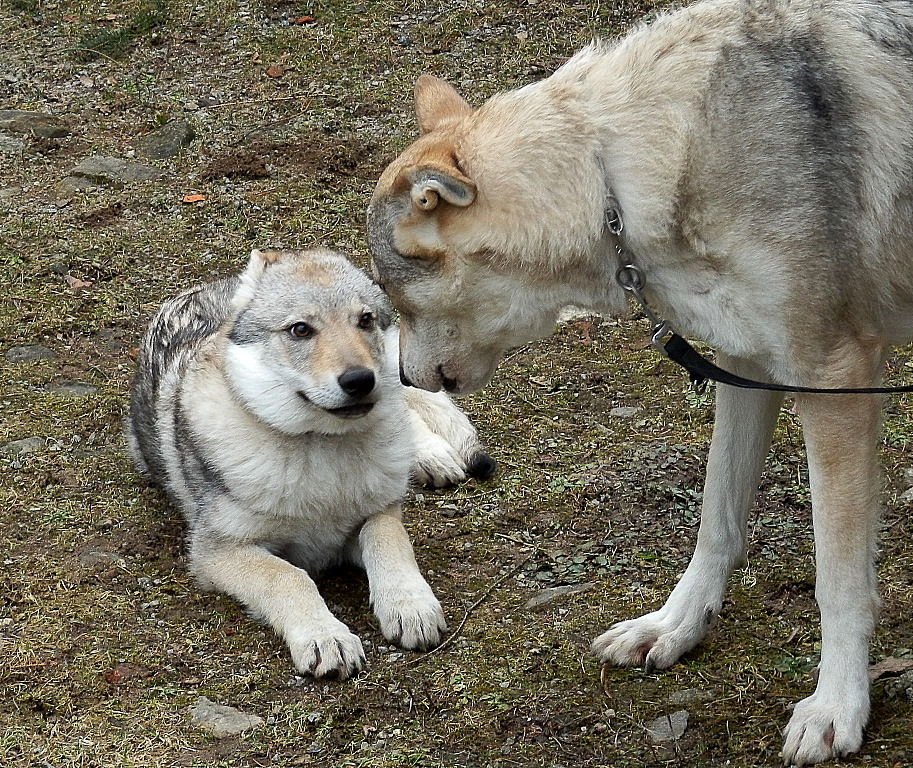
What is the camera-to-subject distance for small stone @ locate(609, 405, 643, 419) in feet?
18.4

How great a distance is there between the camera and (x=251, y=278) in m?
4.92

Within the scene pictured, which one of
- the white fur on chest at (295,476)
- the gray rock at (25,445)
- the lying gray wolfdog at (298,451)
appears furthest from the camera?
the gray rock at (25,445)

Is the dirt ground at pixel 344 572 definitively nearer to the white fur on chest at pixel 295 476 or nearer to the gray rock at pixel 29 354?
the gray rock at pixel 29 354

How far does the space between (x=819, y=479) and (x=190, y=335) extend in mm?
2969

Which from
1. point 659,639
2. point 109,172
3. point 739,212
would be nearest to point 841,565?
point 659,639

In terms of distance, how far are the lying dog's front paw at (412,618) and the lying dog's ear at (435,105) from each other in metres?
1.59

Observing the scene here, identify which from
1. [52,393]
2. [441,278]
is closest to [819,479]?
[441,278]

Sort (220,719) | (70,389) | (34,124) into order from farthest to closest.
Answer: (34,124), (70,389), (220,719)

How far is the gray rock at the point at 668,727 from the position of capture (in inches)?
143

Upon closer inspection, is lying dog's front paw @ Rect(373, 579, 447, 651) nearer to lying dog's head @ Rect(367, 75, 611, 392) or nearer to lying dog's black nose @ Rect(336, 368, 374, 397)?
lying dog's black nose @ Rect(336, 368, 374, 397)

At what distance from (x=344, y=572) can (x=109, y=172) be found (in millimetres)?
4255

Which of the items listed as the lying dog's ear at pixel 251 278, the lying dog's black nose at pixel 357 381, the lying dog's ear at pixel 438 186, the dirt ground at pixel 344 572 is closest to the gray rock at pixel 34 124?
the dirt ground at pixel 344 572

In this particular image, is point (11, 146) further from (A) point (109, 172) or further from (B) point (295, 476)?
(B) point (295, 476)

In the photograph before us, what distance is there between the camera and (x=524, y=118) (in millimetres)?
3473
